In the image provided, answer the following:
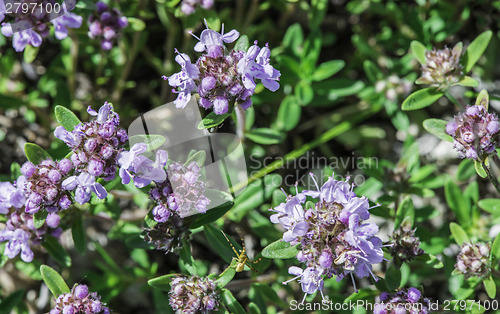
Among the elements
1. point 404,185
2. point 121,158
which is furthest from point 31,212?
point 404,185

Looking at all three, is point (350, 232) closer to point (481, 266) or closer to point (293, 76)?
point (481, 266)

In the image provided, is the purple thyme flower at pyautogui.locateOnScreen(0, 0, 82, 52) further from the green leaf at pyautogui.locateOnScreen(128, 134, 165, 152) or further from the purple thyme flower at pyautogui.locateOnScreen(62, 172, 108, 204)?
Answer: the purple thyme flower at pyautogui.locateOnScreen(62, 172, 108, 204)

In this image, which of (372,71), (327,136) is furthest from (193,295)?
(372,71)

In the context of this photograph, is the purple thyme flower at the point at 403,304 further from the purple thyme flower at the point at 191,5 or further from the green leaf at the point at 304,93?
the purple thyme flower at the point at 191,5

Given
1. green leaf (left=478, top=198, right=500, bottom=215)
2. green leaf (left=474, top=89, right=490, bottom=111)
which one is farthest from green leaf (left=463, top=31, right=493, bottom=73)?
green leaf (left=478, top=198, right=500, bottom=215)

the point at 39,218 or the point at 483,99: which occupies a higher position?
the point at 483,99

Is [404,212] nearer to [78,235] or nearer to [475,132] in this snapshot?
[475,132]

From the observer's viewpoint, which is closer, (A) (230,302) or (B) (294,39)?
(A) (230,302)
